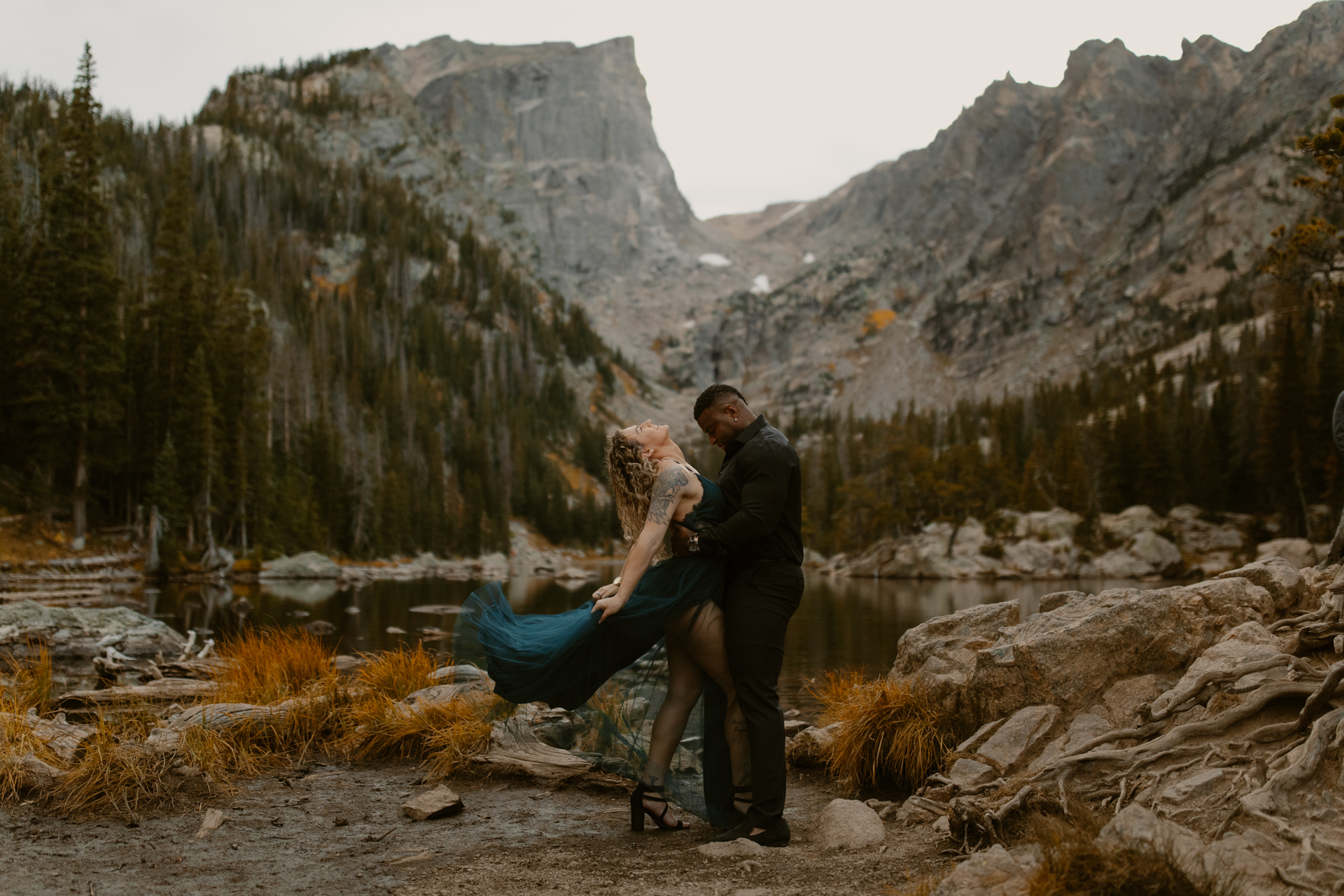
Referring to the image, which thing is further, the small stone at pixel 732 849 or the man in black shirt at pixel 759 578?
the man in black shirt at pixel 759 578

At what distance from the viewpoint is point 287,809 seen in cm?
614

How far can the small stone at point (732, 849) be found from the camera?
4895 millimetres

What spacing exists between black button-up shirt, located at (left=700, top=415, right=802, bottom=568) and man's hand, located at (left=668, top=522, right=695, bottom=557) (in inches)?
5.5

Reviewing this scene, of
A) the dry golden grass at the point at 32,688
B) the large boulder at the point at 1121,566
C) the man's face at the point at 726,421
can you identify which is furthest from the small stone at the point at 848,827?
the large boulder at the point at 1121,566

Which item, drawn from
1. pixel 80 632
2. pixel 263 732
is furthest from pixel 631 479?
pixel 80 632

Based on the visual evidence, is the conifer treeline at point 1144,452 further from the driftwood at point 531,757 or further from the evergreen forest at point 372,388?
the driftwood at point 531,757

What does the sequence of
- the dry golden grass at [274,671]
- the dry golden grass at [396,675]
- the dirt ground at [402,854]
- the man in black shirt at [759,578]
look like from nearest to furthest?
the dirt ground at [402,854]
the man in black shirt at [759,578]
the dry golden grass at [274,671]
the dry golden grass at [396,675]

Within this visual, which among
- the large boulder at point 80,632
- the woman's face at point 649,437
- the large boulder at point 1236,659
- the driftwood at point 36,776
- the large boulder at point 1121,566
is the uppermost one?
the woman's face at point 649,437

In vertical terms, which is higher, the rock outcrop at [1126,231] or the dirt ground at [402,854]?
the rock outcrop at [1126,231]

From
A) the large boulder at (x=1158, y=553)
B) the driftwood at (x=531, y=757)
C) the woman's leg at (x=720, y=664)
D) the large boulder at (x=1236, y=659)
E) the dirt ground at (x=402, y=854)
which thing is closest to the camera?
the dirt ground at (x=402, y=854)

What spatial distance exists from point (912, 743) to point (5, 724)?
701cm

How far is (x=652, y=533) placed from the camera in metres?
5.23

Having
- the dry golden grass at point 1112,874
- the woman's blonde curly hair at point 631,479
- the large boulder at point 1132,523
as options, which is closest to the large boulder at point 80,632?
the woman's blonde curly hair at point 631,479

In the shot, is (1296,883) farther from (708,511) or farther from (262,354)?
(262,354)
